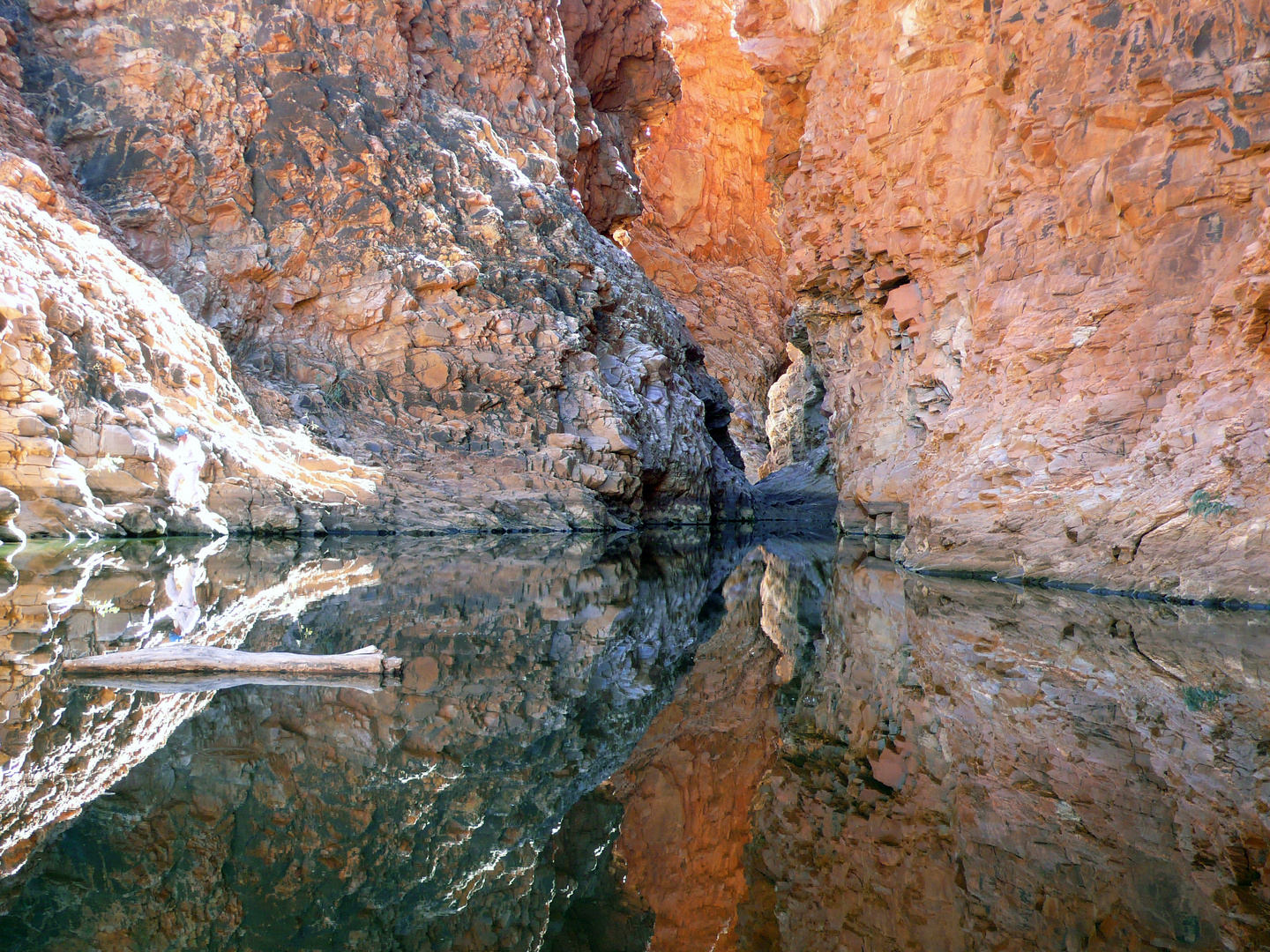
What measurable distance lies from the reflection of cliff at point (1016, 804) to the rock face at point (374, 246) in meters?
16.0

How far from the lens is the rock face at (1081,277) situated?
34.1 ft

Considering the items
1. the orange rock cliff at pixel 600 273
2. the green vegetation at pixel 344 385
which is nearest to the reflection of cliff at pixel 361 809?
the orange rock cliff at pixel 600 273

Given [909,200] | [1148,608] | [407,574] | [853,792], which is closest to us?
[853,792]

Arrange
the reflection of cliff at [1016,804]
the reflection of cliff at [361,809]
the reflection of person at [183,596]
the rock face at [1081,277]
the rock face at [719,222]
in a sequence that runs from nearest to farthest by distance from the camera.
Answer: the reflection of cliff at [361,809] < the reflection of cliff at [1016,804] < the reflection of person at [183,596] < the rock face at [1081,277] < the rock face at [719,222]

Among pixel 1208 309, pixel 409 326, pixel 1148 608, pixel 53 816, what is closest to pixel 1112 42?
pixel 1208 309

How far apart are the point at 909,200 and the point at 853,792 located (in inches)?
697

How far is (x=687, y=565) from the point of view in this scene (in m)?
14.2

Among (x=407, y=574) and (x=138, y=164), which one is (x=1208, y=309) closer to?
(x=407, y=574)

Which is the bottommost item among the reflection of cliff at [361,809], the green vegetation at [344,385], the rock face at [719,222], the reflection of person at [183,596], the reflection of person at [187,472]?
the reflection of person at [183,596]

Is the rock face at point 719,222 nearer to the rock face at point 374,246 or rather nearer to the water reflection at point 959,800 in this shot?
the rock face at point 374,246

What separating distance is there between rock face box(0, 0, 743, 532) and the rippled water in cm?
1471

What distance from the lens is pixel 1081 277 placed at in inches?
519

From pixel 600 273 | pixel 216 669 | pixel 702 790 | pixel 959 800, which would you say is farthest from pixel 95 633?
pixel 600 273

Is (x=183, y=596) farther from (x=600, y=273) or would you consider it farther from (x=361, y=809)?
(x=600, y=273)
